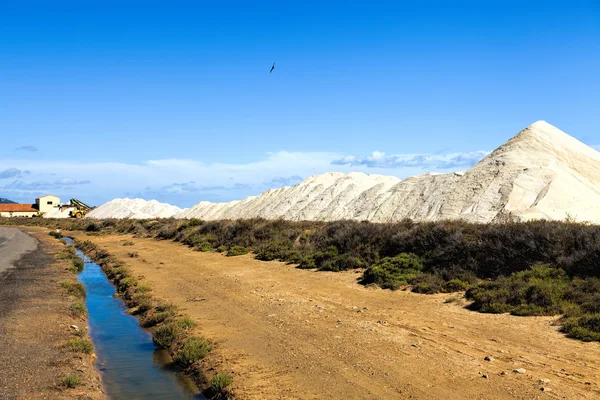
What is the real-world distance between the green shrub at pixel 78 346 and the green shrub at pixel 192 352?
73.6 inches

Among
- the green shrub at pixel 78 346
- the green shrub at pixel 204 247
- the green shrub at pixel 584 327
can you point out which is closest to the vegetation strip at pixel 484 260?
the green shrub at pixel 584 327

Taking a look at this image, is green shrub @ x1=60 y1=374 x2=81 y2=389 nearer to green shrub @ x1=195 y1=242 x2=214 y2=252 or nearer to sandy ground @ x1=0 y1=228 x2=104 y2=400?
sandy ground @ x1=0 y1=228 x2=104 y2=400

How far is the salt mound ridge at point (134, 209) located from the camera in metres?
99.6

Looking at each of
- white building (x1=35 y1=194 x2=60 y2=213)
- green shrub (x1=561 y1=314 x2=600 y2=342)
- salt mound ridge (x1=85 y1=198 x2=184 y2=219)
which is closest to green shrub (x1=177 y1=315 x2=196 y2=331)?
green shrub (x1=561 y1=314 x2=600 y2=342)

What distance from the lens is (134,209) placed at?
105 m

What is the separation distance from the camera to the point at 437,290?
16.2 m

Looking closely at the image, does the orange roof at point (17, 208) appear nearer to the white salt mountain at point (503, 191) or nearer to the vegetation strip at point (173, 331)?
the white salt mountain at point (503, 191)

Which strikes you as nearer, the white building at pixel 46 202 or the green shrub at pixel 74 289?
the green shrub at pixel 74 289

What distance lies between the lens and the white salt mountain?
1177 inches

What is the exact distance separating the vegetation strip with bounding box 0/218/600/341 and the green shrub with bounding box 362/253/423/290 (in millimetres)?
33

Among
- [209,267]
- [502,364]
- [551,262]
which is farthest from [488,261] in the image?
[209,267]

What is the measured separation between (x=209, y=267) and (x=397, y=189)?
24546 mm

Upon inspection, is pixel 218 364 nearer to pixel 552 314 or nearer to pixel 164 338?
pixel 164 338

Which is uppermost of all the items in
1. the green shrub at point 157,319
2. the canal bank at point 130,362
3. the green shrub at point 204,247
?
the green shrub at point 204,247
